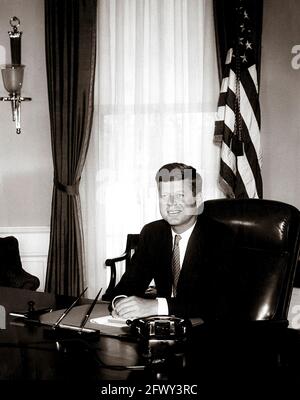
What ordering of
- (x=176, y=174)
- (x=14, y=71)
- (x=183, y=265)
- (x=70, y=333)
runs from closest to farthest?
(x=70, y=333) → (x=183, y=265) → (x=176, y=174) → (x=14, y=71)

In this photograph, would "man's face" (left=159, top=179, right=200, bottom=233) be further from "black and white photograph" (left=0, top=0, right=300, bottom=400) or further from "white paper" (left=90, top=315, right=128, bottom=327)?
"black and white photograph" (left=0, top=0, right=300, bottom=400)

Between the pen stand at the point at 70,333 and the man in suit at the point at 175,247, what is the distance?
1.57 ft

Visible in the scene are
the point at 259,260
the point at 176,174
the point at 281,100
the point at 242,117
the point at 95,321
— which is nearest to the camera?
the point at 95,321

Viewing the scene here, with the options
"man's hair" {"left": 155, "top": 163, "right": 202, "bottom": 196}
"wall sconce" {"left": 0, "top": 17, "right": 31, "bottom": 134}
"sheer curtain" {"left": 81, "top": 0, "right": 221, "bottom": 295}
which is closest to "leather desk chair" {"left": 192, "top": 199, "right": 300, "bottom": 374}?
"man's hair" {"left": 155, "top": 163, "right": 202, "bottom": 196}

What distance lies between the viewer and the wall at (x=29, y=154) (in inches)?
171

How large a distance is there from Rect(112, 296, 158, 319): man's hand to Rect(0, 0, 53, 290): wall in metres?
2.59

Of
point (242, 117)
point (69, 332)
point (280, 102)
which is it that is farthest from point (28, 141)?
point (69, 332)

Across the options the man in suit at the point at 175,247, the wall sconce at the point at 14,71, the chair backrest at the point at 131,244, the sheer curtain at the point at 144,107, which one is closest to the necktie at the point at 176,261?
the man in suit at the point at 175,247

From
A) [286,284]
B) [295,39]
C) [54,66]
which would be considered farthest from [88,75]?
[286,284]

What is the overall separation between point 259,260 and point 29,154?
8.76ft

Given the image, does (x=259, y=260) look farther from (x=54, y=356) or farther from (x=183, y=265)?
(x=54, y=356)

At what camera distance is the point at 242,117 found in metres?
4.04

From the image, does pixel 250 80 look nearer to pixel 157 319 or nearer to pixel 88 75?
pixel 88 75
